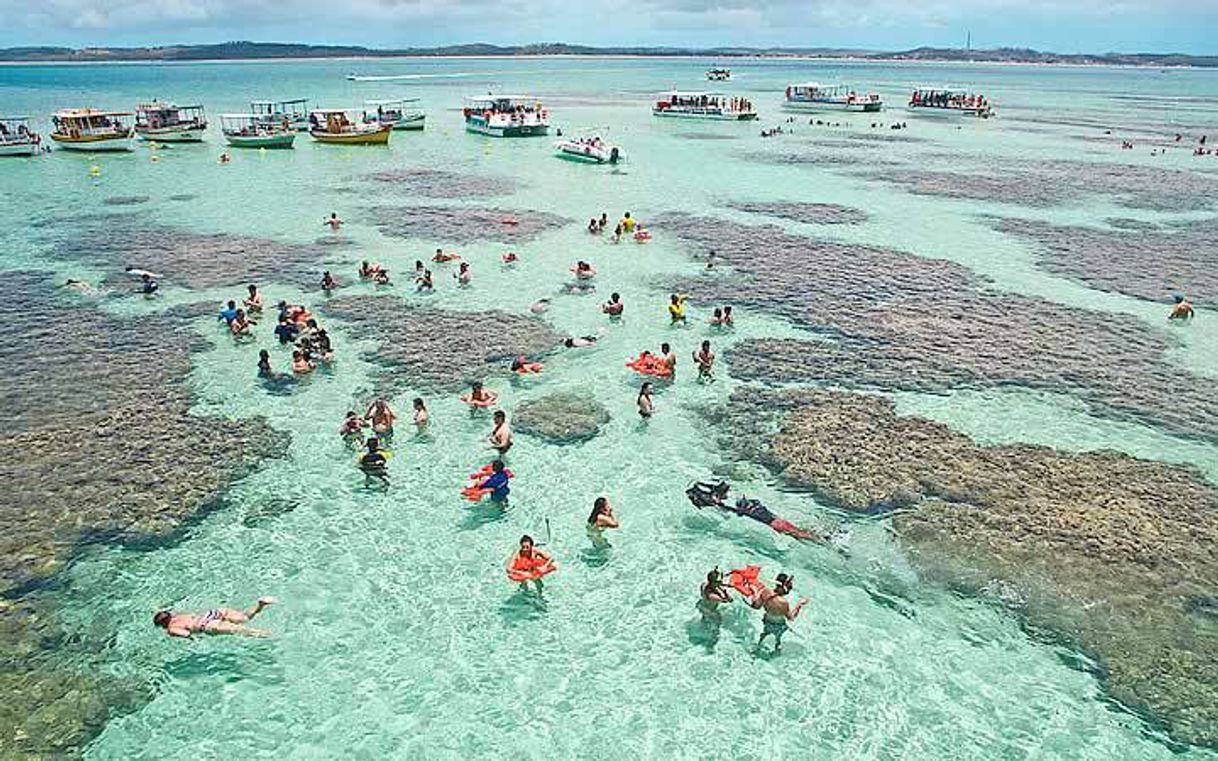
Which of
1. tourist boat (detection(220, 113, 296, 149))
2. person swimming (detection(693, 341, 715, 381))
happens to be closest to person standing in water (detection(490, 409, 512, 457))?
person swimming (detection(693, 341, 715, 381))

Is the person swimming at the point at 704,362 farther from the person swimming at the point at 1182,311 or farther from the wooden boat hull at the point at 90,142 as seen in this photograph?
the wooden boat hull at the point at 90,142

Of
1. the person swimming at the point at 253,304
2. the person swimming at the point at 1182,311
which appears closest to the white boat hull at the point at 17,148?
the person swimming at the point at 253,304

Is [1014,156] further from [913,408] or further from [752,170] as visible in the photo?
[913,408]

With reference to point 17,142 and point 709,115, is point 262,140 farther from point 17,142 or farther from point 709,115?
point 709,115

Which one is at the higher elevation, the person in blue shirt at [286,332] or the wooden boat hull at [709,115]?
the wooden boat hull at [709,115]

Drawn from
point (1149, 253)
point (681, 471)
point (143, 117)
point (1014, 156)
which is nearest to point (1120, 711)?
point (681, 471)

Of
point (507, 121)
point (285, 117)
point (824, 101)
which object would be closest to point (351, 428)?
point (285, 117)
